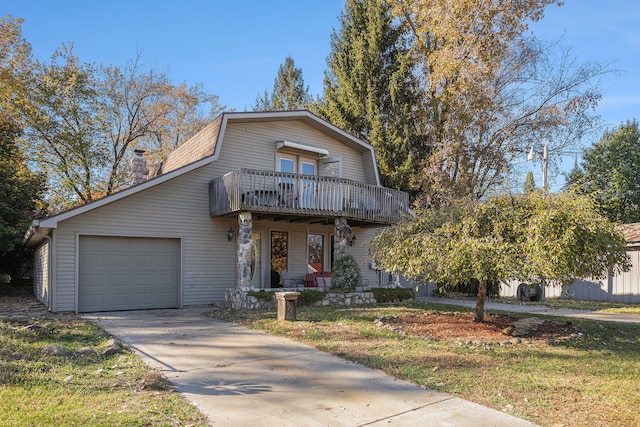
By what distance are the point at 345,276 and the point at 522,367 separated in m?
7.80

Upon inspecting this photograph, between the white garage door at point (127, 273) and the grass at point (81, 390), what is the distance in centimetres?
500

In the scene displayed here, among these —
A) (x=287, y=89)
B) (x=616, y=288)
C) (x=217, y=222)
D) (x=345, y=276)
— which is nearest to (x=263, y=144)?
(x=217, y=222)

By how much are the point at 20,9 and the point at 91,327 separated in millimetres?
18864

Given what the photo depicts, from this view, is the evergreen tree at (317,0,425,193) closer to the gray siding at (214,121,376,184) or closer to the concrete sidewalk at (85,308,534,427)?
the gray siding at (214,121,376,184)

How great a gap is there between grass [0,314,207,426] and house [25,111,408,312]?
5.08m

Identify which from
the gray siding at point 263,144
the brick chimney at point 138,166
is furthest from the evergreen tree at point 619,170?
the brick chimney at point 138,166

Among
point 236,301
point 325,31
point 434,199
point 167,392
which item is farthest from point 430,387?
point 325,31

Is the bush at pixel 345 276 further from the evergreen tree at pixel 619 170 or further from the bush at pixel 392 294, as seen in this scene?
the evergreen tree at pixel 619 170

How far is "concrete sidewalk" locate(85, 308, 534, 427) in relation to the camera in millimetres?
4172

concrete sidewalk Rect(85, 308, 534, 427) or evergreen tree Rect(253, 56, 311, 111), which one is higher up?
evergreen tree Rect(253, 56, 311, 111)

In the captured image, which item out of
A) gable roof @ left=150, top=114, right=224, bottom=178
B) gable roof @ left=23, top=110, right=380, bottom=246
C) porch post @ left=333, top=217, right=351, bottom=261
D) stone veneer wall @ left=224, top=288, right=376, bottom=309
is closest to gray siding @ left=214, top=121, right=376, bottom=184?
gable roof @ left=23, top=110, right=380, bottom=246

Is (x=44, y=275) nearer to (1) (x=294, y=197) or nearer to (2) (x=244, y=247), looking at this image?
(2) (x=244, y=247)

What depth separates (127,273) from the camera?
1252 centimetres

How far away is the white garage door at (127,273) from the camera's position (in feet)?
39.0
